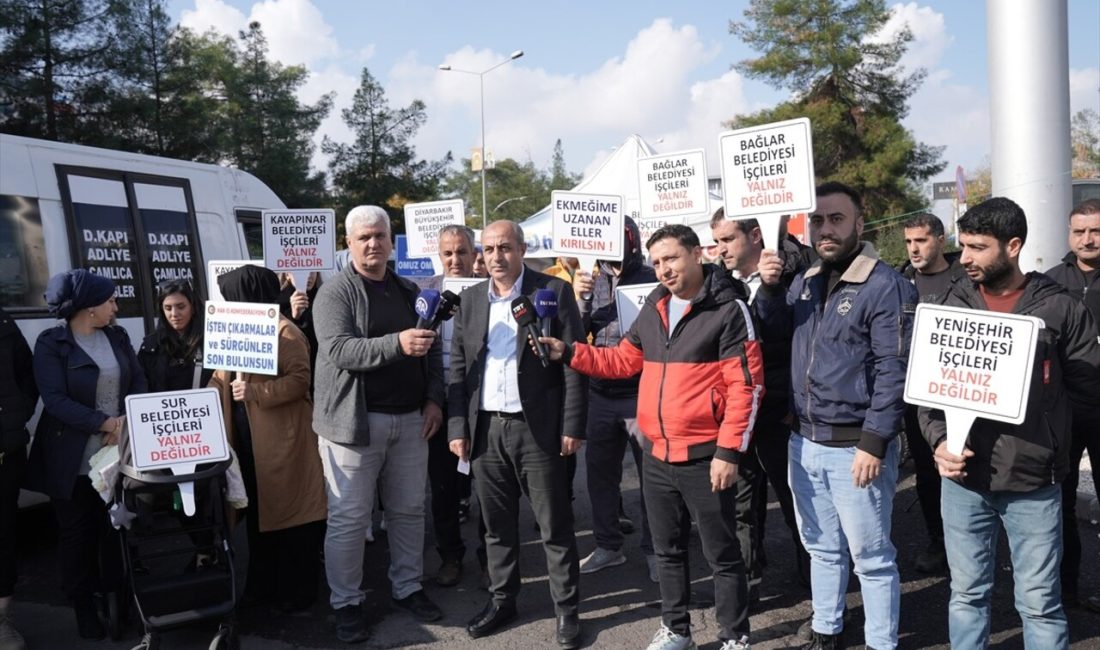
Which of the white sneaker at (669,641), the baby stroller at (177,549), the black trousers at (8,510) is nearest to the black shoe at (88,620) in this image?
the black trousers at (8,510)

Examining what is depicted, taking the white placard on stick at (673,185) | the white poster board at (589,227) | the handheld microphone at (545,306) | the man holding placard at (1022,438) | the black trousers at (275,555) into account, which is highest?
the white placard on stick at (673,185)

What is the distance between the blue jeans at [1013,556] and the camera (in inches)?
121

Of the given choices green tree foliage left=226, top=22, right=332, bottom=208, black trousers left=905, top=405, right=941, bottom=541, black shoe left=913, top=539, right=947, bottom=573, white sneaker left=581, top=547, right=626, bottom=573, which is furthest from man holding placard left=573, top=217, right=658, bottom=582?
green tree foliage left=226, top=22, right=332, bottom=208

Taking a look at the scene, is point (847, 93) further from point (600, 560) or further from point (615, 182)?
point (600, 560)

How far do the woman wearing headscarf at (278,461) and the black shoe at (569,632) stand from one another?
143 cm

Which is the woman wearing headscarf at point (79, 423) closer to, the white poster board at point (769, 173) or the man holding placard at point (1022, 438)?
the white poster board at point (769, 173)

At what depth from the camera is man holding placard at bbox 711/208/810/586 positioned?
435 centimetres

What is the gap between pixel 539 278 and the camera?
14.3ft

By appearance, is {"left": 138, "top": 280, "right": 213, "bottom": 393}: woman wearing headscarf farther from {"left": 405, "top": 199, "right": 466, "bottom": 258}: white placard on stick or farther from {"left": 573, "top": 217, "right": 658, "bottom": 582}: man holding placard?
{"left": 405, "top": 199, "right": 466, "bottom": 258}: white placard on stick

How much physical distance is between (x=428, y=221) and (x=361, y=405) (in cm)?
391

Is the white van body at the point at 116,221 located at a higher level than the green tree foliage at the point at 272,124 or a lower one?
lower

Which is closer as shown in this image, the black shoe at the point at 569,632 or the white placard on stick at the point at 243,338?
the black shoe at the point at 569,632

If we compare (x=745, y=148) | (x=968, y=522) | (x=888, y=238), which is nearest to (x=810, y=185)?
(x=745, y=148)

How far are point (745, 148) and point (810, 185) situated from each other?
465 millimetres
